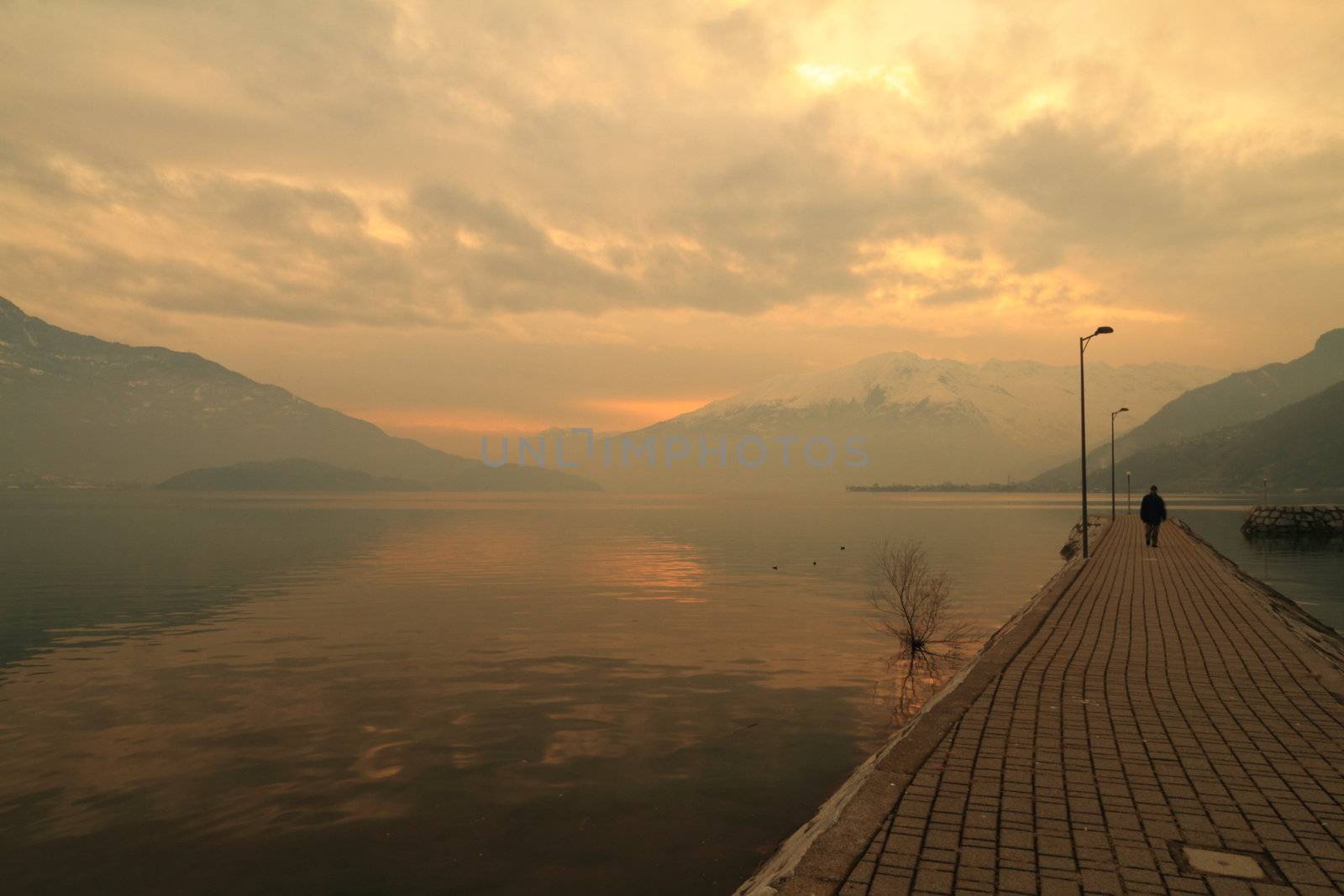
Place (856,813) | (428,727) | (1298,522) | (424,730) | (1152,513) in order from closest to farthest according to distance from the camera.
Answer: (856,813)
(424,730)
(428,727)
(1152,513)
(1298,522)

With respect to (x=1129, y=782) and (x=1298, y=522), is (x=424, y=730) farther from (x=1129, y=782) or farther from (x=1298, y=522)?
(x=1298, y=522)

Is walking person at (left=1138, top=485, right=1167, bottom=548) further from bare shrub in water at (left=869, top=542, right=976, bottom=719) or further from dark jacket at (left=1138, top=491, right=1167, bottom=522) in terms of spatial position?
bare shrub in water at (left=869, top=542, right=976, bottom=719)

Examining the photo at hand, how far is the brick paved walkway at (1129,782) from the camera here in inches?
216

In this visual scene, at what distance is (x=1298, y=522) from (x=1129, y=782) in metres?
70.4

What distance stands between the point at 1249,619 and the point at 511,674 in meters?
14.5

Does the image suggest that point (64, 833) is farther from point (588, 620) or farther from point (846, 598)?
point (846, 598)

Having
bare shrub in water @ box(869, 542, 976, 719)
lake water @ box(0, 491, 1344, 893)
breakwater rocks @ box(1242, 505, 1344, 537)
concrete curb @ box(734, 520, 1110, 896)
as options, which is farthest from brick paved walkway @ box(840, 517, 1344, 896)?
breakwater rocks @ box(1242, 505, 1344, 537)

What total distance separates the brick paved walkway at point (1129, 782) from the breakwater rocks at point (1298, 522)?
61.1 m

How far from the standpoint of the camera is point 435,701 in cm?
1474

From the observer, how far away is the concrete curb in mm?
Result: 5543

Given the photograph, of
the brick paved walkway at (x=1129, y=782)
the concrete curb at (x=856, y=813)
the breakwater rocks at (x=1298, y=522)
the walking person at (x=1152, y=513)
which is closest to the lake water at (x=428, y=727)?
the concrete curb at (x=856, y=813)

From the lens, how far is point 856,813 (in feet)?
21.6

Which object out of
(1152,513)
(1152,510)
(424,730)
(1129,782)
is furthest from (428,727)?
(1152,510)

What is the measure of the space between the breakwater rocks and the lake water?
3485cm
